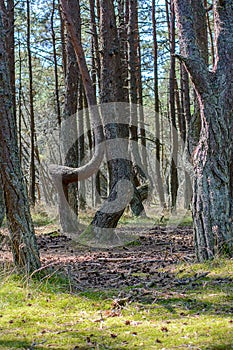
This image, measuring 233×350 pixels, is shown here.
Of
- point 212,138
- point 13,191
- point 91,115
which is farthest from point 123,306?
point 91,115

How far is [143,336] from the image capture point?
4.05 metres

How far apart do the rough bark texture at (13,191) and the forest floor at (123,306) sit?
0.30 metres

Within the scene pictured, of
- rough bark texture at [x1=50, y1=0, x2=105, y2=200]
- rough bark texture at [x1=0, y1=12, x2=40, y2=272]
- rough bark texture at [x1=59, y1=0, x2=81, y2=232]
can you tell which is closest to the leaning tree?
rough bark texture at [x1=0, y1=12, x2=40, y2=272]

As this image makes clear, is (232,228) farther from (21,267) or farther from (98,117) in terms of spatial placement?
(98,117)

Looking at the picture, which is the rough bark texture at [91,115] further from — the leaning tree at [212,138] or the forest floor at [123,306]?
the leaning tree at [212,138]

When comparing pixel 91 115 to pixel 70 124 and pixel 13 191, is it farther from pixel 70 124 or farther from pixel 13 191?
pixel 13 191

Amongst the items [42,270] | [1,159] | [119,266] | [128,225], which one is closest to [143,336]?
[42,270]

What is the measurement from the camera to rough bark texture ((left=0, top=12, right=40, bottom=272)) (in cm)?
601

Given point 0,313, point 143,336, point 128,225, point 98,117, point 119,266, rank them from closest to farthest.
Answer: point 143,336
point 0,313
point 119,266
point 98,117
point 128,225

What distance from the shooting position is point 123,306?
16.5 ft

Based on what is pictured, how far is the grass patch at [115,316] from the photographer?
12.9ft

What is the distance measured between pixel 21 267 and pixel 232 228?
285 centimetres

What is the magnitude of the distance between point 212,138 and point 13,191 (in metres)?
2.75

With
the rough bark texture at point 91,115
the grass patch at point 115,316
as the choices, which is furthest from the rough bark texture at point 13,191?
the rough bark texture at point 91,115
